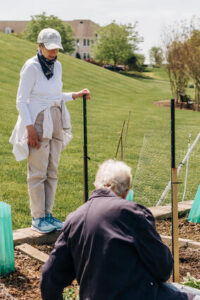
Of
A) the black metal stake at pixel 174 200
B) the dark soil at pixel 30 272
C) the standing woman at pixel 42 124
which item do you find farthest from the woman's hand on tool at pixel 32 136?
the black metal stake at pixel 174 200

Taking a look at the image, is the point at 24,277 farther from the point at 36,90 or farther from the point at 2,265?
the point at 36,90

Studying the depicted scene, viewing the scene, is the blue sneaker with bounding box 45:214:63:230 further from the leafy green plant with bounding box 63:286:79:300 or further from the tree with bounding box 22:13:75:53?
the tree with bounding box 22:13:75:53

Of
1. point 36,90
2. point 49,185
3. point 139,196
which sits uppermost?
point 36,90

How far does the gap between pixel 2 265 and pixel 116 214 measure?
1750 millimetres

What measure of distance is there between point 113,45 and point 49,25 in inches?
443

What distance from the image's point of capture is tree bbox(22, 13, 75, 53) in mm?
71875

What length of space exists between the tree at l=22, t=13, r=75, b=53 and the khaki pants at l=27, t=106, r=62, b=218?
227ft

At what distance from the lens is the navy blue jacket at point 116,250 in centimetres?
235

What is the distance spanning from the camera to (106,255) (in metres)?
2.36

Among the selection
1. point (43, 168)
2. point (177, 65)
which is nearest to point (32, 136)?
point (43, 168)

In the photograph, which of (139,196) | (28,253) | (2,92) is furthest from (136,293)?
(2,92)

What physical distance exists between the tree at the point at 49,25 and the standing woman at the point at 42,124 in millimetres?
69066

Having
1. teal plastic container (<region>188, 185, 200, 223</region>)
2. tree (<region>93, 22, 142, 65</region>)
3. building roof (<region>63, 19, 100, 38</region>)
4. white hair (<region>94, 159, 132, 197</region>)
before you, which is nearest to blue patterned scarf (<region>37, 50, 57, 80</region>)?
white hair (<region>94, 159, 132, 197</region>)

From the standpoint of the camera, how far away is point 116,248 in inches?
92.5
